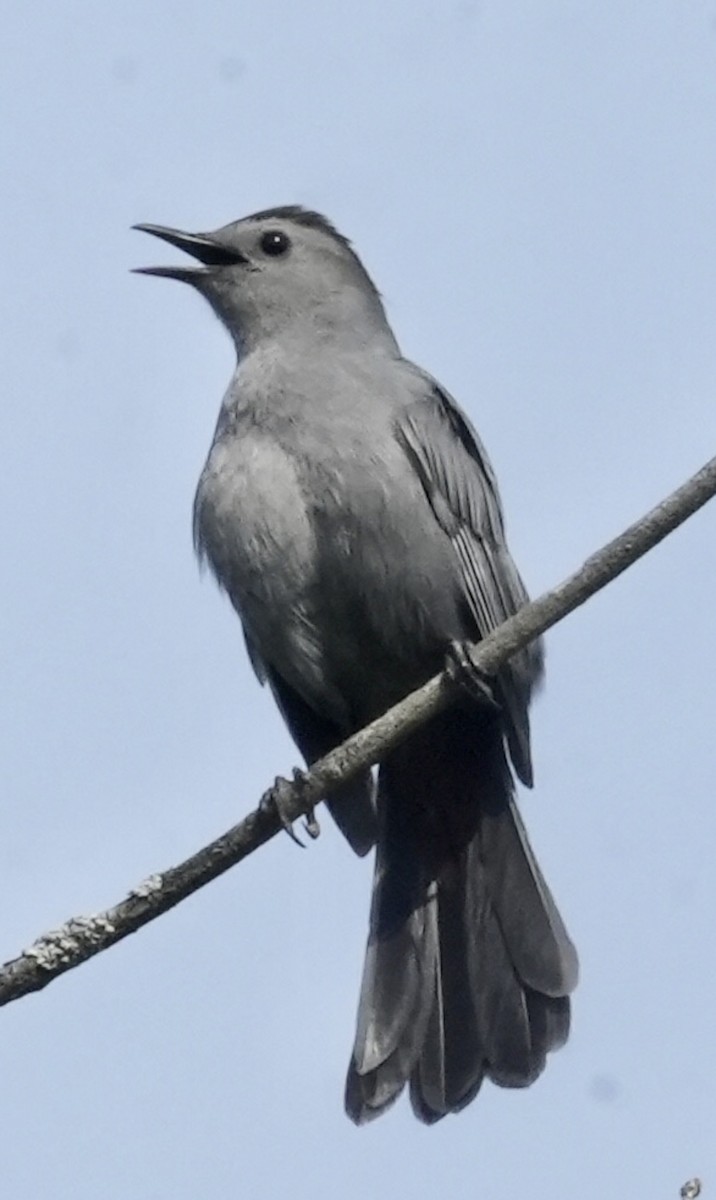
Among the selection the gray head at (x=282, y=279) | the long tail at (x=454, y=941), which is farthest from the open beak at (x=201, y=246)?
the long tail at (x=454, y=941)

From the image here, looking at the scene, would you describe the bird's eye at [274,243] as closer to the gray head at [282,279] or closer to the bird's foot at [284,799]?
the gray head at [282,279]

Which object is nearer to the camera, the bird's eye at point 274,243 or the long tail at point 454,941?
the long tail at point 454,941

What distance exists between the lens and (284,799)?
5289 millimetres

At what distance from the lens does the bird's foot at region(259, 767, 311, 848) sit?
5.20m

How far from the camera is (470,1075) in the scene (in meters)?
5.80

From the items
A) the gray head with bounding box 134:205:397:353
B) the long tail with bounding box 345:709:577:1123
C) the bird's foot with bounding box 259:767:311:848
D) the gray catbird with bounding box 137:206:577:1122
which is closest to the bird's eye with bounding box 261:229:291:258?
the gray head with bounding box 134:205:397:353

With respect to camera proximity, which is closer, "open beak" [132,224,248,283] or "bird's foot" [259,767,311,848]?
"bird's foot" [259,767,311,848]

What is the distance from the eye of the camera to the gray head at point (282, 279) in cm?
674

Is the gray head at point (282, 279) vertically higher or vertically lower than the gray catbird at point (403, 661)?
higher

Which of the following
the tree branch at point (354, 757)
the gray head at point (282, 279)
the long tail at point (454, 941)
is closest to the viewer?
the tree branch at point (354, 757)

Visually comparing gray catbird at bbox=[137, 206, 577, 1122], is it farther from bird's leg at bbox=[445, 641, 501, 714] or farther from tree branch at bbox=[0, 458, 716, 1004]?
tree branch at bbox=[0, 458, 716, 1004]

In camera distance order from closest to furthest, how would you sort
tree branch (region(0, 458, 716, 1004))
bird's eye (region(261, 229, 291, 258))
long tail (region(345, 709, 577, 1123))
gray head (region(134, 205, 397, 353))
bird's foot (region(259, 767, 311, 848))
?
tree branch (region(0, 458, 716, 1004)), bird's foot (region(259, 767, 311, 848)), long tail (region(345, 709, 577, 1123)), gray head (region(134, 205, 397, 353)), bird's eye (region(261, 229, 291, 258))

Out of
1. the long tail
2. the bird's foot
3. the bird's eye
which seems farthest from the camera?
the bird's eye

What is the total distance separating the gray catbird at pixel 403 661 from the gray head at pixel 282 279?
28 centimetres
